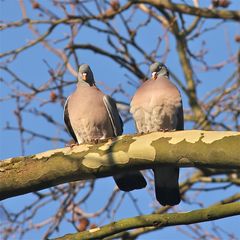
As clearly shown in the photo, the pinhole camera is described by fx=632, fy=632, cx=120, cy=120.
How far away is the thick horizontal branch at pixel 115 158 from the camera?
10.0ft

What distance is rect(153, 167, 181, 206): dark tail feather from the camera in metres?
4.16

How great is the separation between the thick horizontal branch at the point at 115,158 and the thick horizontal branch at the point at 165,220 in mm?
214

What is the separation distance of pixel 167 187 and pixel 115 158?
1.04 m

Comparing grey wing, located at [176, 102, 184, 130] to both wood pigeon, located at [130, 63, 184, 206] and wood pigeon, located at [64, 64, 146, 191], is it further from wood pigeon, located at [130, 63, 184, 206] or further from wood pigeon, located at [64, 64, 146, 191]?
wood pigeon, located at [64, 64, 146, 191]

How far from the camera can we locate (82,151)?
10.8 ft

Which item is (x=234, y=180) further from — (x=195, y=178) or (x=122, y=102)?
(x=122, y=102)

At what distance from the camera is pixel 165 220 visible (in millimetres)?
3018

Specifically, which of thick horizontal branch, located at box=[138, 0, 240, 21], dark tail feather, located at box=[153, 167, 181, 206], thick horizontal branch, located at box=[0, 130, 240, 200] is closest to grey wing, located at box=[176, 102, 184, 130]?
dark tail feather, located at box=[153, 167, 181, 206]

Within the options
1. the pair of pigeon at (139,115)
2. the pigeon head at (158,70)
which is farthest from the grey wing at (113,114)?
the pigeon head at (158,70)

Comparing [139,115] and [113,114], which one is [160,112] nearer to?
[139,115]

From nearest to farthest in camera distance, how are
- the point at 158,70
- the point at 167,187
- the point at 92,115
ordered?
the point at 167,187 → the point at 92,115 → the point at 158,70

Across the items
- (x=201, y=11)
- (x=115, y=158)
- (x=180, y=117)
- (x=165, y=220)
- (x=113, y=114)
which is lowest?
(x=165, y=220)

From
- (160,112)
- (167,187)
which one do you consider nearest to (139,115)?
(160,112)

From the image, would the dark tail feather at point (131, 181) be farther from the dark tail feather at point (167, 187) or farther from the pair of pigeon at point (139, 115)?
the dark tail feather at point (167, 187)
